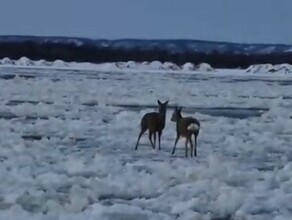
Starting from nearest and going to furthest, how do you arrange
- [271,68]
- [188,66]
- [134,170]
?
1. [134,170]
2. [271,68]
3. [188,66]

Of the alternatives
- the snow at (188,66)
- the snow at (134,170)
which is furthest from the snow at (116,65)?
the snow at (134,170)

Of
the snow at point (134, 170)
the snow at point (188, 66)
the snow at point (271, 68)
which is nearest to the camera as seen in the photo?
the snow at point (134, 170)

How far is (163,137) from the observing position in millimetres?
11508

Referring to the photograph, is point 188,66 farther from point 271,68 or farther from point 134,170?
point 134,170

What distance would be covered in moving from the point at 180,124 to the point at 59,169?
1762 mm

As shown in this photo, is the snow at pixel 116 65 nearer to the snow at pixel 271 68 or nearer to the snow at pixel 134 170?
the snow at pixel 271 68

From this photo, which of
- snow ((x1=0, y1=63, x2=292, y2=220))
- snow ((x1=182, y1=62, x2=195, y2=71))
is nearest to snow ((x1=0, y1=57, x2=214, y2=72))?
snow ((x1=182, y1=62, x2=195, y2=71))

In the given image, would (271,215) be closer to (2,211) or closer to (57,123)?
(2,211)

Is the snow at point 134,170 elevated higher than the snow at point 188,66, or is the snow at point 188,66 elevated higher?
the snow at point 134,170

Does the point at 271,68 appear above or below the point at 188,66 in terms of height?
above

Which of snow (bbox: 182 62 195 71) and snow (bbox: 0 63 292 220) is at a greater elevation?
snow (bbox: 0 63 292 220)

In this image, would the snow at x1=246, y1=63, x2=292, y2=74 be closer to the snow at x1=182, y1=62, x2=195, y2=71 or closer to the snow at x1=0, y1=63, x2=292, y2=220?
the snow at x1=182, y1=62, x2=195, y2=71

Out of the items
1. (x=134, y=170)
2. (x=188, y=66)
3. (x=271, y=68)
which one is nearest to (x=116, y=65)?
(x=188, y=66)

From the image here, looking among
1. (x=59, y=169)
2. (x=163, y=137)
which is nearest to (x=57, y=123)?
(x=163, y=137)
